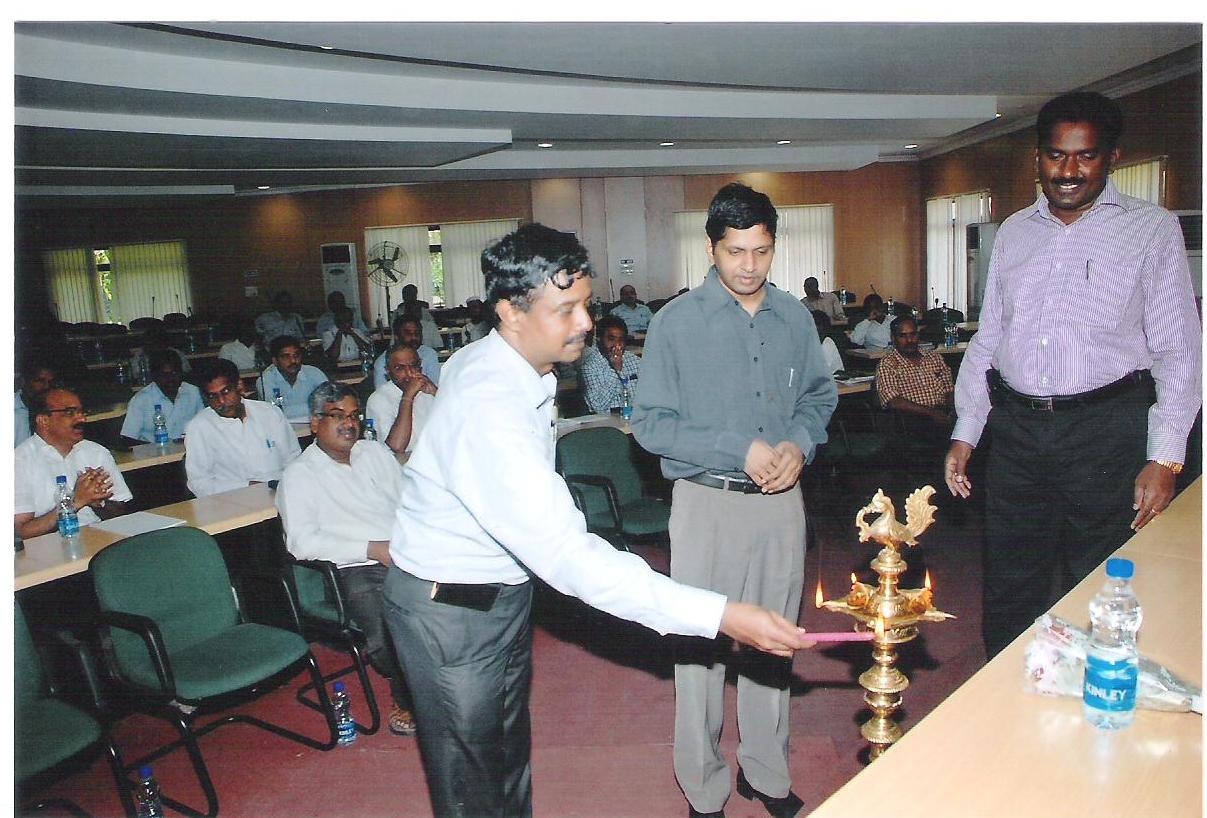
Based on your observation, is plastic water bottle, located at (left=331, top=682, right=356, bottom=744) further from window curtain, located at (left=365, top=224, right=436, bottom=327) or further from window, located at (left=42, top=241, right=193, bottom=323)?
window, located at (left=42, top=241, right=193, bottom=323)

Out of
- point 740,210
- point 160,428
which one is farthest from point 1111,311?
point 160,428

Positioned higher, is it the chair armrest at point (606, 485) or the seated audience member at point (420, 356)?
the seated audience member at point (420, 356)

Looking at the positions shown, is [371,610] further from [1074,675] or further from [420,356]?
[420,356]

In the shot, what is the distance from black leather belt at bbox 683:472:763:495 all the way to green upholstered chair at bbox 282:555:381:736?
5.09 feet

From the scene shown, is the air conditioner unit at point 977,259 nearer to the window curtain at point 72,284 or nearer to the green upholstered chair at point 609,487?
the green upholstered chair at point 609,487

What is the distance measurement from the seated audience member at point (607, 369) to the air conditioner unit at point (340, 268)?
9167 mm

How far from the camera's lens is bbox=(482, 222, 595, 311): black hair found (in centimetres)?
167

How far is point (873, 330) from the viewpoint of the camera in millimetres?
9461

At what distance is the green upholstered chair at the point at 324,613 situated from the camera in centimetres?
316

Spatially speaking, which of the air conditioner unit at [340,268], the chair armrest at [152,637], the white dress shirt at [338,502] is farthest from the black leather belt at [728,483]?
the air conditioner unit at [340,268]

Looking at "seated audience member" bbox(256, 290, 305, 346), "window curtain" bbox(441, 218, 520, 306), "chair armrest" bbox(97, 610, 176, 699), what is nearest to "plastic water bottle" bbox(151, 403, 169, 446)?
"chair armrest" bbox(97, 610, 176, 699)

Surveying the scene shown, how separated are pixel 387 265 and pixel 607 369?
30.3ft

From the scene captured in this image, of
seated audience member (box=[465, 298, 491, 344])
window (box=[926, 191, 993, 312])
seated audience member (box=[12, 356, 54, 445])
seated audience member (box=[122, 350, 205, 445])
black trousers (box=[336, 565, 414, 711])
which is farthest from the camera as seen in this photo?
window (box=[926, 191, 993, 312])
